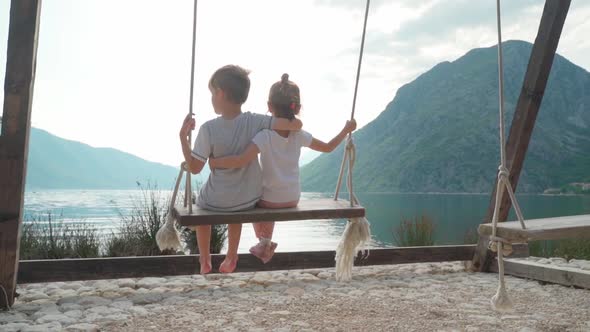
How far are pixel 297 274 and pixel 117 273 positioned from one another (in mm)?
2020

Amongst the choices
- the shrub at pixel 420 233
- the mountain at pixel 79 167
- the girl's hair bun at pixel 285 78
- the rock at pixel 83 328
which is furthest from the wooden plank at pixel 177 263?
the mountain at pixel 79 167

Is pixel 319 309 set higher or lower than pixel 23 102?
lower

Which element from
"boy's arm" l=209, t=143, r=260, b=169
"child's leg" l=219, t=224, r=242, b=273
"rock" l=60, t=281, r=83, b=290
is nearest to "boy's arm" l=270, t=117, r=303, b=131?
"boy's arm" l=209, t=143, r=260, b=169

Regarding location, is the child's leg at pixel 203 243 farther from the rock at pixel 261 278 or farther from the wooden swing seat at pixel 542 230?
the rock at pixel 261 278

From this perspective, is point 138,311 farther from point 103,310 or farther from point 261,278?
point 261,278

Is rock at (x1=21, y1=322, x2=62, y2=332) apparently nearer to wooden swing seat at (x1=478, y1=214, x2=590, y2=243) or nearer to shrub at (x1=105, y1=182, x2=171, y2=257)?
wooden swing seat at (x1=478, y1=214, x2=590, y2=243)

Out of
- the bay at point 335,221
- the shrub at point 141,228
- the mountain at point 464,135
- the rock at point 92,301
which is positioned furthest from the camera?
the mountain at point 464,135

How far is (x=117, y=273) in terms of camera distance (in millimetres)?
5020

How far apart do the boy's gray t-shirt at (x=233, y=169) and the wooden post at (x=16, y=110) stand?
187 cm

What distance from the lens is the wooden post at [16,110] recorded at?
158 inches

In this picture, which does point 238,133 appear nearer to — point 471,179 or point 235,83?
point 235,83

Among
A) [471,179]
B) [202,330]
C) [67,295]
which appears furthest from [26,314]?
[471,179]

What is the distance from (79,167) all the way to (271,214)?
152251 mm

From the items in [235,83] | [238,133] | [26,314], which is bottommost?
[26,314]
